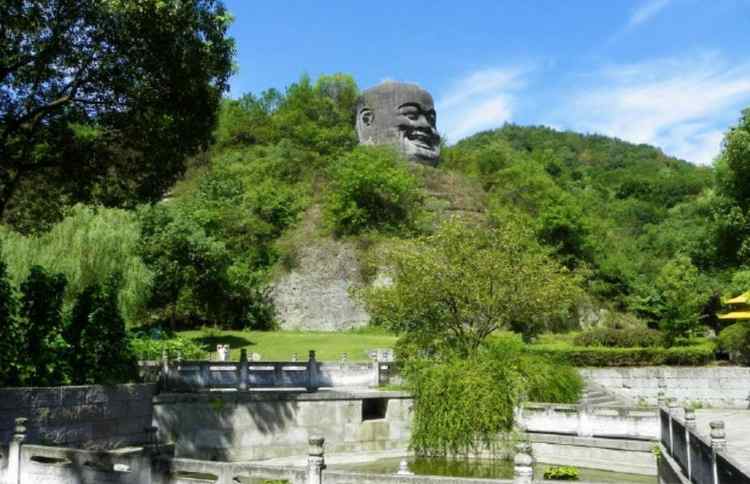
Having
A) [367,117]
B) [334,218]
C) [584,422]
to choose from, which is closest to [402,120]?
[367,117]

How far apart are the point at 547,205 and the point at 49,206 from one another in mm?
34467

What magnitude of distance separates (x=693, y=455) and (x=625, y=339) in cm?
1867

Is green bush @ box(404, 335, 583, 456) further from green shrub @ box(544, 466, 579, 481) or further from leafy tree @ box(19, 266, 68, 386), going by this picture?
leafy tree @ box(19, 266, 68, 386)

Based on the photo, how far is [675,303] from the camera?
31391 mm

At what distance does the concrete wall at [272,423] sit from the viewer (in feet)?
57.2

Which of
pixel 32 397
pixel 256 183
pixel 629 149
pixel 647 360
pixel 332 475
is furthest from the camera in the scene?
pixel 629 149

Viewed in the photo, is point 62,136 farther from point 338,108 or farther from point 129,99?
point 338,108

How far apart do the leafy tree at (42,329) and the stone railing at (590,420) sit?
1118 cm

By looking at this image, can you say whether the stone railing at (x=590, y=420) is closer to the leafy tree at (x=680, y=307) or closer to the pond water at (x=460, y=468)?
the pond water at (x=460, y=468)

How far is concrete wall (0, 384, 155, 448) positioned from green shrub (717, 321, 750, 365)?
71.2ft

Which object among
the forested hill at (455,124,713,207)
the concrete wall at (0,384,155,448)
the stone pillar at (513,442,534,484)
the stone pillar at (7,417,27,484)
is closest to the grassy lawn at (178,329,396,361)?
the concrete wall at (0,384,155,448)

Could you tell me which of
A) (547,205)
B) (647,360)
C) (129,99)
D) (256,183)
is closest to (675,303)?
(647,360)

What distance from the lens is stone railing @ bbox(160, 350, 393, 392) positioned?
18938 millimetres

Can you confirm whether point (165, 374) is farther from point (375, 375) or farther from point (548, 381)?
point (548, 381)
